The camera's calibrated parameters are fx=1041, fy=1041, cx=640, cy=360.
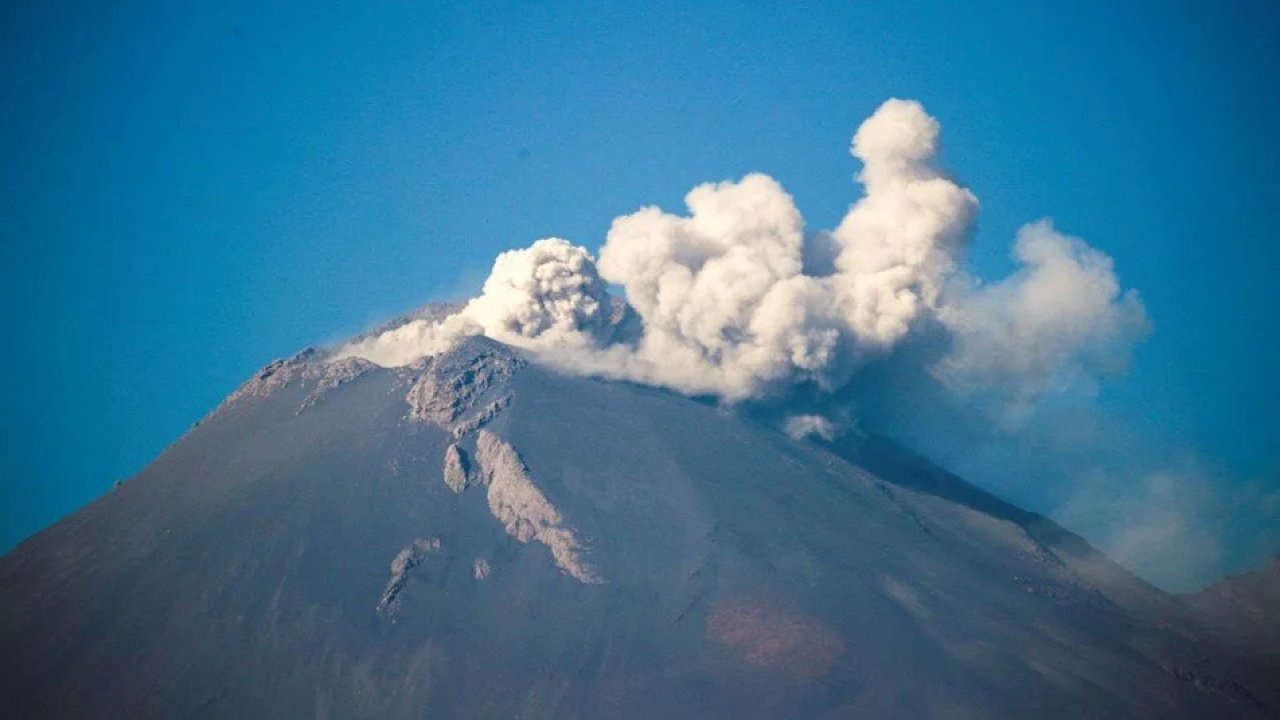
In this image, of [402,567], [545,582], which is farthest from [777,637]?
[402,567]

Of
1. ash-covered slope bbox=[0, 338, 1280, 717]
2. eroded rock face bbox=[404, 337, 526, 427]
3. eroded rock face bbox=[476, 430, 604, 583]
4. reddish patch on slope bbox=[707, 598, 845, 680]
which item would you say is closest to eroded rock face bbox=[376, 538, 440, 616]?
ash-covered slope bbox=[0, 338, 1280, 717]

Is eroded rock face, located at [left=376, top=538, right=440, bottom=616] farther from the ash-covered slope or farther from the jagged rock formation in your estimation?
the jagged rock formation

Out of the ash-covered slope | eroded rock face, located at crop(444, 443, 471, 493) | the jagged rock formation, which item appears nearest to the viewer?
the ash-covered slope

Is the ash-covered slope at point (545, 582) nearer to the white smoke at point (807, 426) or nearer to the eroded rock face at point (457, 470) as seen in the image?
the eroded rock face at point (457, 470)

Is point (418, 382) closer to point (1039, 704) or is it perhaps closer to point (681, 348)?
point (681, 348)

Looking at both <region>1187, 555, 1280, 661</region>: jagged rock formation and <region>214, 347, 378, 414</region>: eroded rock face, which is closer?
<region>1187, 555, 1280, 661</region>: jagged rock formation

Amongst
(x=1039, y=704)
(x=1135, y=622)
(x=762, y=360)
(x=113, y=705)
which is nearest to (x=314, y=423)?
(x=113, y=705)

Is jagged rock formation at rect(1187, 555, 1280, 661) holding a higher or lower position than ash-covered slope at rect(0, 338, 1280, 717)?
higher

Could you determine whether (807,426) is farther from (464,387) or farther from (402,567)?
(402,567)
